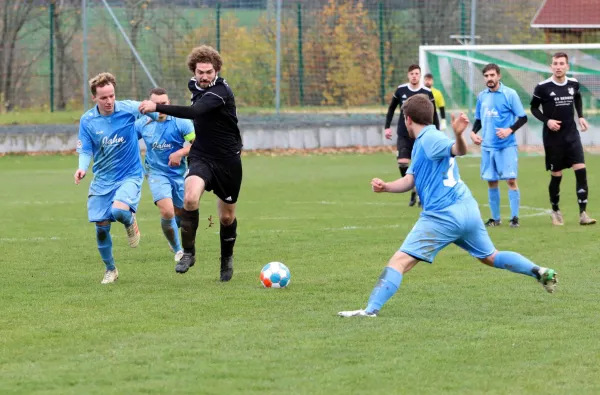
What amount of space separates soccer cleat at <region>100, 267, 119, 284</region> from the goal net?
16.2 metres

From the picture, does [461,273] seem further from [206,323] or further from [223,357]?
[223,357]

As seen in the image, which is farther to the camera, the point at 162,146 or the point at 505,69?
the point at 505,69

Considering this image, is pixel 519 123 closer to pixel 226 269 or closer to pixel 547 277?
pixel 226 269

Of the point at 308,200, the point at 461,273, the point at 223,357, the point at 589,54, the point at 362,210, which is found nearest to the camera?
the point at 223,357

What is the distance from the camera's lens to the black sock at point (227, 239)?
9742mm

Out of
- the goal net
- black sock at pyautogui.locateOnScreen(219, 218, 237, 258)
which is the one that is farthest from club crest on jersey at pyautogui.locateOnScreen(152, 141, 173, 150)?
the goal net

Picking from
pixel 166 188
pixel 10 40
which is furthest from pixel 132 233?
pixel 10 40

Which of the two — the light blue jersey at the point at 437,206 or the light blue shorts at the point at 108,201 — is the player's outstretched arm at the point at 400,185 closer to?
the light blue jersey at the point at 437,206

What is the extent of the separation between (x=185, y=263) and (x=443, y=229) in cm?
296

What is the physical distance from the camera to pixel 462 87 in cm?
2545

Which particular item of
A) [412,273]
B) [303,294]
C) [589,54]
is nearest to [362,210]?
[412,273]

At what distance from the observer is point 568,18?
33.5 m

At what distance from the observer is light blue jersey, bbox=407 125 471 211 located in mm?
7570

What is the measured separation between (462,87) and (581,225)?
1241cm
